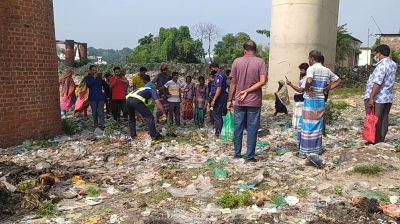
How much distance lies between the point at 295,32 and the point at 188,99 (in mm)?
7502

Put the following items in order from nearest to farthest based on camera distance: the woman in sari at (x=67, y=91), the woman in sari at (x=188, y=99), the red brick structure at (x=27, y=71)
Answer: the red brick structure at (x=27, y=71)
the woman in sari at (x=188, y=99)
the woman in sari at (x=67, y=91)

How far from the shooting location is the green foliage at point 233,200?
4.07 metres

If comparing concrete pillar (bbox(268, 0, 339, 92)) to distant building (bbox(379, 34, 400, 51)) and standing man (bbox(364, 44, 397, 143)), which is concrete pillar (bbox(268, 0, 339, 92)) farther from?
distant building (bbox(379, 34, 400, 51))

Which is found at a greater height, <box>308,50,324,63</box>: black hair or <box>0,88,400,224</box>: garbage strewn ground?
<box>308,50,324,63</box>: black hair

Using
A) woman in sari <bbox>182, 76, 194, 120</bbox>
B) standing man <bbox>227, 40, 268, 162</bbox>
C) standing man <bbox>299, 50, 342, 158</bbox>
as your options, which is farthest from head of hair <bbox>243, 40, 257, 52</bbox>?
woman in sari <bbox>182, 76, 194, 120</bbox>

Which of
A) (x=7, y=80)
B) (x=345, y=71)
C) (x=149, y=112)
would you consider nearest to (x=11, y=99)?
(x=7, y=80)

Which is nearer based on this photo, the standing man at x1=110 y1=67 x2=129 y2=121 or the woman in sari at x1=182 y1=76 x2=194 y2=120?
the standing man at x1=110 y1=67 x2=129 y2=121

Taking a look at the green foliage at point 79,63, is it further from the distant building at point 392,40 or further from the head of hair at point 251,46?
the head of hair at point 251,46

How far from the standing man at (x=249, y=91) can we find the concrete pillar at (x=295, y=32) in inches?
404

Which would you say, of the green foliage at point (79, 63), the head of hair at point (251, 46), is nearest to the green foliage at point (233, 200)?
the head of hair at point (251, 46)

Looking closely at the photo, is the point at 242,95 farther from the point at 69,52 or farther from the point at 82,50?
the point at 82,50

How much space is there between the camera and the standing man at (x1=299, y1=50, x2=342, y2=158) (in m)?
5.69

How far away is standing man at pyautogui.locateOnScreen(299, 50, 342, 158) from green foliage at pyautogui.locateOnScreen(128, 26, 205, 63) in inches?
1282

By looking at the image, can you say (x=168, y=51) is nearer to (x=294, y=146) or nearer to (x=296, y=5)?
(x=296, y=5)
